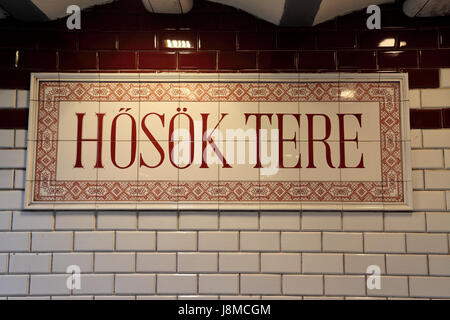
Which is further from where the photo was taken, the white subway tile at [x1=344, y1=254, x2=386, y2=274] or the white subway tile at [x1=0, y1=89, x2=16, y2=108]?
the white subway tile at [x1=0, y1=89, x2=16, y2=108]

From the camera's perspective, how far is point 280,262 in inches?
68.7

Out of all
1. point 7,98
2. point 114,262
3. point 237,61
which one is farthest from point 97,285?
point 237,61

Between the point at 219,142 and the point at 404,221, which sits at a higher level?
the point at 219,142

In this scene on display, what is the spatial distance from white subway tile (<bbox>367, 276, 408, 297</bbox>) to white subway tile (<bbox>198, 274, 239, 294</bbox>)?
59 centimetres

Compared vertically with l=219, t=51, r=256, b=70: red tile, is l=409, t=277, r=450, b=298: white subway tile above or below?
below

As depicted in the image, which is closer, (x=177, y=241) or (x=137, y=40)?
(x=177, y=241)

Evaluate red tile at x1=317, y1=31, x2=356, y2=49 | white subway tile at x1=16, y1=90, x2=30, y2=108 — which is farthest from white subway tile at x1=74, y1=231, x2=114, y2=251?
red tile at x1=317, y1=31, x2=356, y2=49

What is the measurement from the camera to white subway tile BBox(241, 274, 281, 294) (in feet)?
5.68

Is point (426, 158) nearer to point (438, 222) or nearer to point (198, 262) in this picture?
point (438, 222)

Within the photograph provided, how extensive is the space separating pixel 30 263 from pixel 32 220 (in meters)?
0.19

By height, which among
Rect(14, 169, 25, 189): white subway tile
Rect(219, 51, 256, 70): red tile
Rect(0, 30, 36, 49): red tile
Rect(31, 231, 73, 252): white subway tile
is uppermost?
Rect(0, 30, 36, 49): red tile

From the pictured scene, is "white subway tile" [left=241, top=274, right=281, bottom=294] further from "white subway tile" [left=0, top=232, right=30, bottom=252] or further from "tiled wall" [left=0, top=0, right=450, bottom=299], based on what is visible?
"white subway tile" [left=0, top=232, right=30, bottom=252]
